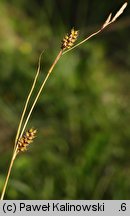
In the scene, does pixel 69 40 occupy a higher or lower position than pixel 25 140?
higher

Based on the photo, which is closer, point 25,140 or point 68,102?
point 25,140

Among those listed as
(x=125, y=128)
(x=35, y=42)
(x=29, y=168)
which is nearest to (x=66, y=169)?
(x=29, y=168)

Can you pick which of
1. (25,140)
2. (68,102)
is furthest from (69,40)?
(68,102)

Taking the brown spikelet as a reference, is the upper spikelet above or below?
above

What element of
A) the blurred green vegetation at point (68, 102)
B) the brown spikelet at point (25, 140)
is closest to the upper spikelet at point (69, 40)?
the brown spikelet at point (25, 140)

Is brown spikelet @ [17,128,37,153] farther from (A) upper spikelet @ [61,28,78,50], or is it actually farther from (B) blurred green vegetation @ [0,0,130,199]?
(B) blurred green vegetation @ [0,0,130,199]

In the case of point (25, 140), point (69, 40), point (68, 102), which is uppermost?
point (68, 102)

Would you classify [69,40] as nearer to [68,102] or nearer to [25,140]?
[25,140]

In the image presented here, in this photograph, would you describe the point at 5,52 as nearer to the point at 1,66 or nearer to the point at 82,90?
the point at 1,66

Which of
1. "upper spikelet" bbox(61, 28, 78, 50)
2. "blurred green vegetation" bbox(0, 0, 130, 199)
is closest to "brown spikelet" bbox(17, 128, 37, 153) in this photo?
"upper spikelet" bbox(61, 28, 78, 50)

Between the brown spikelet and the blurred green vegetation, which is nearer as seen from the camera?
the brown spikelet
